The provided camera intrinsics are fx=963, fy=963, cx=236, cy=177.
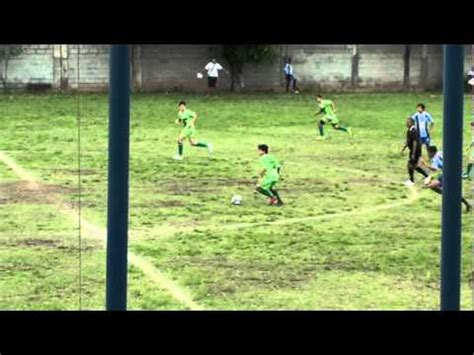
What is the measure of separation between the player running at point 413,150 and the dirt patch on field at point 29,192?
436 centimetres

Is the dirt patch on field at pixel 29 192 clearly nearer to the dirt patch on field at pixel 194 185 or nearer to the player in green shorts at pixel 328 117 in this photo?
the dirt patch on field at pixel 194 185

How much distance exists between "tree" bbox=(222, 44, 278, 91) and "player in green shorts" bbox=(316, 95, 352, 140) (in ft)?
4.51

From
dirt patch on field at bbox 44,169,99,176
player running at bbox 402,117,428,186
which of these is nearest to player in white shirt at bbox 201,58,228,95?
dirt patch on field at bbox 44,169,99,176

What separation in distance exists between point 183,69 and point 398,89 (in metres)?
3.04

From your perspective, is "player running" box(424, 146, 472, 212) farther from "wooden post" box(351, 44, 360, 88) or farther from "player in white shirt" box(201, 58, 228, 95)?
"player in white shirt" box(201, 58, 228, 95)

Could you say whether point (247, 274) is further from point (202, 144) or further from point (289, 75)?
point (202, 144)

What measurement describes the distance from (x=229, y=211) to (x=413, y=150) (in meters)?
2.57

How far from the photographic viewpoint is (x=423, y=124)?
1297 centimetres

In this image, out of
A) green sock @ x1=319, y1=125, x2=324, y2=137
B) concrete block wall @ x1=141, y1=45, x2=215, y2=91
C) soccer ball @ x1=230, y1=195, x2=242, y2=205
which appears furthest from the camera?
green sock @ x1=319, y1=125, x2=324, y2=137

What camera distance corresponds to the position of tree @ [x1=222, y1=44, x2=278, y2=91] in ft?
37.7

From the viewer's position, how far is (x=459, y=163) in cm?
401
